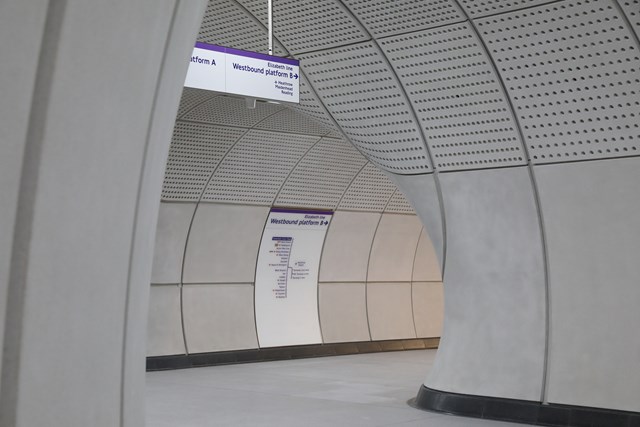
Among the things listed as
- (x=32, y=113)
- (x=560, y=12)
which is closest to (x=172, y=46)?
(x=32, y=113)

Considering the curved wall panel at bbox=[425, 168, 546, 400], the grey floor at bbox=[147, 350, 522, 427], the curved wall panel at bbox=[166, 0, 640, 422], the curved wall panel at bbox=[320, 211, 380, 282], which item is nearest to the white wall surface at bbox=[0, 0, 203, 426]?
the curved wall panel at bbox=[166, 0, 640, 422]

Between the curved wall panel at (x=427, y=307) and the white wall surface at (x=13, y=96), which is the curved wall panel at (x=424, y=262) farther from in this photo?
the white wall surface at (x=13, y=96)

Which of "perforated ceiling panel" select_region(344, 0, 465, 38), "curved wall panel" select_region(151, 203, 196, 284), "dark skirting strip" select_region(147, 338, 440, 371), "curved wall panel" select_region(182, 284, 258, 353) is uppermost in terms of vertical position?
"perforated ceiling panel" select_region(344, 0, 465, 38)

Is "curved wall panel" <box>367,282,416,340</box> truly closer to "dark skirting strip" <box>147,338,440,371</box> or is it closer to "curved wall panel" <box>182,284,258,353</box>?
"dark skirting strip" <box>147,338,440,371</box>

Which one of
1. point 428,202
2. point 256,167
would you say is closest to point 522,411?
point 428,202

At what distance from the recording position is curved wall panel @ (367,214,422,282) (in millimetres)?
17547

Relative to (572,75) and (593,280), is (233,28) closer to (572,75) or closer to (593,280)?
(572,75)

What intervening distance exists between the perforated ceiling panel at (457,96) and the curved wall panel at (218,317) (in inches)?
270

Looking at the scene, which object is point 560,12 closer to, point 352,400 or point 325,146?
point 352,400

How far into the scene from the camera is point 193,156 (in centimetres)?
1369

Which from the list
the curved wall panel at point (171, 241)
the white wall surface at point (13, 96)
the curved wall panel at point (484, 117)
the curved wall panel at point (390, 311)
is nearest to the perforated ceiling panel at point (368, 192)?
the curved wall panel at point (390, 311)

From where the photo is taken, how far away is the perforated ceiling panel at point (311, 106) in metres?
9.71

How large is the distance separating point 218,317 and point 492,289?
272 inches

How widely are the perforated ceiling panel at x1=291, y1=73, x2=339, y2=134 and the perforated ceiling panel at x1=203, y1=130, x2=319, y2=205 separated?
3434 mm
